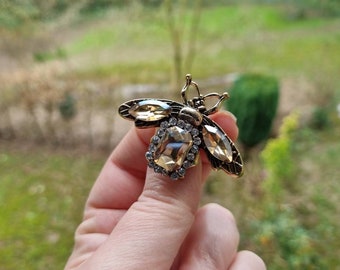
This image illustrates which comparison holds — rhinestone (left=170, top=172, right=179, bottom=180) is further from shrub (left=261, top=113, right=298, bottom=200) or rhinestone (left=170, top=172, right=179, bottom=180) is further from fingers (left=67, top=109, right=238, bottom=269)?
shrub (left=261, top=113, right=298, bottom=200)

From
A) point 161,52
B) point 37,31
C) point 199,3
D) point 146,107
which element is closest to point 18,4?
point 37,31

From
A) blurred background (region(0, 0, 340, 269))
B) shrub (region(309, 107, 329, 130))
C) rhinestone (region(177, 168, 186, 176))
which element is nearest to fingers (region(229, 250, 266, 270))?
rhinestone (region(177, 168, 186, 176))

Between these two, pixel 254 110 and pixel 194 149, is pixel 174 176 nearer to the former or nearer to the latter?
pixel 194 149

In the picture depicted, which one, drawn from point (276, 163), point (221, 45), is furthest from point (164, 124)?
point (221, 45)

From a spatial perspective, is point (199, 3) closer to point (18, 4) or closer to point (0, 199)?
point (18, 4)

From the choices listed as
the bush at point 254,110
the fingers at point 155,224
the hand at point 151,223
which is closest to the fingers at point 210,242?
the hand at point 151,223

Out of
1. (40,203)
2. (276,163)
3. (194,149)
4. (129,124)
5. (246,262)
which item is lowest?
(129,124)
